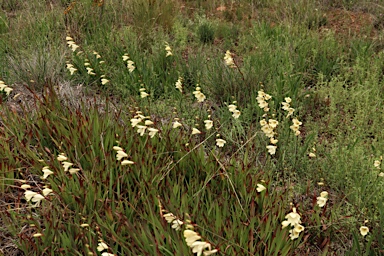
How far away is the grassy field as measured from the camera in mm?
2373

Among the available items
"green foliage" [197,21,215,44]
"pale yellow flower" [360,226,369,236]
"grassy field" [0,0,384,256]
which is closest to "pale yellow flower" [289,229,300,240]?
"grassy field" [0,0,384,256]

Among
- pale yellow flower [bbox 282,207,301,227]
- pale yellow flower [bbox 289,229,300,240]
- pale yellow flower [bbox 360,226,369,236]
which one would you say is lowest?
pale yellow flower [bbox 360,226,369,236]

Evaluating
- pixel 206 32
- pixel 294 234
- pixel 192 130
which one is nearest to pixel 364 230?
pixel 294 234

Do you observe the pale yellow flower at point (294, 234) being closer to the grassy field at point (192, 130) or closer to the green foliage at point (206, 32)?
the grassy field at point (192, 130)

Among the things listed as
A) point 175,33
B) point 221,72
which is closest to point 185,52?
point 175,33

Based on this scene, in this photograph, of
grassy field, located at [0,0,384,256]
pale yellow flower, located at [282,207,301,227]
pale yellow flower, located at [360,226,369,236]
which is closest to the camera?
pale yellow flower, located at [282,207,301,227]

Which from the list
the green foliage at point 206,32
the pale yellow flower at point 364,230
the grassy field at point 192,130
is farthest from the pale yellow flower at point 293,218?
the green foliage at point 206,32

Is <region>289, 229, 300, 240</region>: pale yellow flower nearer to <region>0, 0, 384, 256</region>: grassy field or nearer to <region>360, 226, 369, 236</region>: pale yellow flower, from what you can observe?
<region>0, 0, 384, 256</region>: grassy field

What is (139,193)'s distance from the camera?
8.47 feet

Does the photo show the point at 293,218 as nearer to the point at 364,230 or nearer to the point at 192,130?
the point at 364,230

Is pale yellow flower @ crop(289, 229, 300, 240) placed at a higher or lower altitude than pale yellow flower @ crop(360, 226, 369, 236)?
higher

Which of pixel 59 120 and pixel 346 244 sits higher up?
pixel 59 120

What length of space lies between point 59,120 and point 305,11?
3648 millimetres

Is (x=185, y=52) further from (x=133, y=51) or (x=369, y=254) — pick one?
(x=369, y=254)
